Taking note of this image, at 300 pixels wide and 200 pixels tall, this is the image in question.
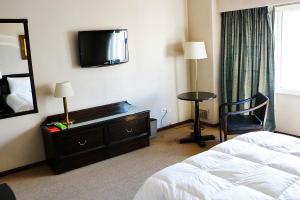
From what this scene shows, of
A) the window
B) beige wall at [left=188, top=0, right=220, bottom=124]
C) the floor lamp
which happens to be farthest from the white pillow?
the window

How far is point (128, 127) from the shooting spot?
3902 mm

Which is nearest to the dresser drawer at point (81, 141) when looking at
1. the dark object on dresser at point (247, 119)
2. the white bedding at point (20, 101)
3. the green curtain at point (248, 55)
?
the white bedding at point (20, 101)

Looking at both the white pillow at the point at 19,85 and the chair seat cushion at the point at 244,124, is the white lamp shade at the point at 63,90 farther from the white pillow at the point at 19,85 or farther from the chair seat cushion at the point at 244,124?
the chair seat cushion at the point at 244,124

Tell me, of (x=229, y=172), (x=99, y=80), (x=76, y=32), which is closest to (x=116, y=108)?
(x=99, y=80)

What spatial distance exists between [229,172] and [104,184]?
1619mm

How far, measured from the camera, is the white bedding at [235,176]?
1.71m

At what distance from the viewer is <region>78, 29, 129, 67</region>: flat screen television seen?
3.73m

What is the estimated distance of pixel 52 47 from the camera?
3.58m

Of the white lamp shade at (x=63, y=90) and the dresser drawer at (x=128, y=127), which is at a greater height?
the white lamp shade at (x=63, y=90)

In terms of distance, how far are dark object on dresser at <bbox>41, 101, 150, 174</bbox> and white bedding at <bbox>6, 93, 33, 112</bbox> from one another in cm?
29

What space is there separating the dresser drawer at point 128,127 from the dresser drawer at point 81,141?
0.53ft

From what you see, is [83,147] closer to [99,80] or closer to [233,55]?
[99,80]

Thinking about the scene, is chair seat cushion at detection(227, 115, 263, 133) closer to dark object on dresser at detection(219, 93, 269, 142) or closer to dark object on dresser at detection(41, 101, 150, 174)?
dark object on dresser at detection(219, 93, 269, 142)

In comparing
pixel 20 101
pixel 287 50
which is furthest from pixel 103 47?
pixel 287 50
